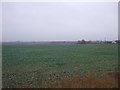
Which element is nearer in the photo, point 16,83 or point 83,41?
point 16,83

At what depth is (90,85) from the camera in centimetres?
743

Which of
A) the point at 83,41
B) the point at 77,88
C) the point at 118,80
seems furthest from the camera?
the point at 83,41

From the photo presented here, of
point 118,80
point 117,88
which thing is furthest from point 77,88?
point 118,80

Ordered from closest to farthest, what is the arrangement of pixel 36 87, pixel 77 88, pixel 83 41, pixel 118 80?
pixel 77 88 < pixel 36 87 < pixel 118 80 < pixel 83 41

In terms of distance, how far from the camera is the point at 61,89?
276 inches

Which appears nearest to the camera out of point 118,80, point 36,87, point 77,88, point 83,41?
point 77,88

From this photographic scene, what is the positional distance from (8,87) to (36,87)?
3.55ft

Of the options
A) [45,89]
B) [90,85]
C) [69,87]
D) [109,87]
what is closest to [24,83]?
[45,89]

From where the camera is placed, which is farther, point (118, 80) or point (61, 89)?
point (118, 80)

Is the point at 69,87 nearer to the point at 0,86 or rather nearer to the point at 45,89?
the point at 45,89

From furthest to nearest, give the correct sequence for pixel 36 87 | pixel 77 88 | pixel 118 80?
pixel 118 80, pixel 36 87, pixel 77 88

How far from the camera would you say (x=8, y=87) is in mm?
7656

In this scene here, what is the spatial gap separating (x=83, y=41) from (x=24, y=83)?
3780 inches

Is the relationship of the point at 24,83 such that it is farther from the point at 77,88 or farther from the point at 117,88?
the point at 117,88
